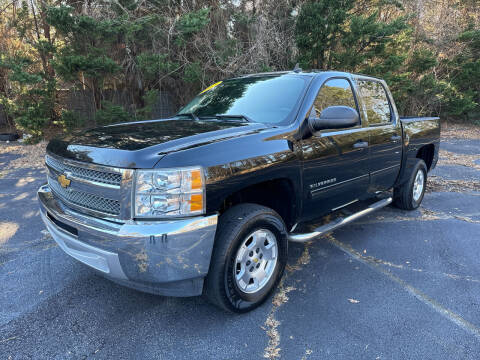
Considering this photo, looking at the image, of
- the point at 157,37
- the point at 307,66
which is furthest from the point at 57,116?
the point at 307,66

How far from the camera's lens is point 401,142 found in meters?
4.27

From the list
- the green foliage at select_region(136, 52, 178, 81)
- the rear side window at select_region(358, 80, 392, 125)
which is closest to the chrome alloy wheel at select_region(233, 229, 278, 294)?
the rear side window at select_region(358, 80, 392, 125)

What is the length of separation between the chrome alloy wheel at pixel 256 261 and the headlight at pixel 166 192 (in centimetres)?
60

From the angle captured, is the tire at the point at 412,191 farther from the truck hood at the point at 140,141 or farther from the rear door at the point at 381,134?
the truck hood at the point at 140,141

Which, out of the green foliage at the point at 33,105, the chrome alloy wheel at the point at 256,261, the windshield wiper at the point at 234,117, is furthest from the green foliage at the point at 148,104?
the chrome alloy wheel at the point at 256,261

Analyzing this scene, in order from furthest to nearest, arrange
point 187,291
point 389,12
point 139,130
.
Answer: point 389,12 → point 139,130 → point 187,291

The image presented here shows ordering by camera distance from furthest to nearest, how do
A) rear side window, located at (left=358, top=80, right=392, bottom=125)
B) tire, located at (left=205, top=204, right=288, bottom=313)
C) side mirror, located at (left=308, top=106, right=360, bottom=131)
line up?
rear side window, located at (left=358, top=80, right=392, bottom=125) → side mirror, located at (left=308, top=106, right=360, bottom=131) → tire, located at (left=205, top=204, right=288, bottom=313)

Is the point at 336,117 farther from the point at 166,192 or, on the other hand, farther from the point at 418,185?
the point at 418,185

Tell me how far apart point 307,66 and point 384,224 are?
798cm

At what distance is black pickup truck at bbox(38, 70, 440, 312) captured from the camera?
2.01 m

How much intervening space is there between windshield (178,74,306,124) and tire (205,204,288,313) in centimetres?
96

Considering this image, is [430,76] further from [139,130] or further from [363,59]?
[139,130]

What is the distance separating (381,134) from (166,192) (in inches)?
115

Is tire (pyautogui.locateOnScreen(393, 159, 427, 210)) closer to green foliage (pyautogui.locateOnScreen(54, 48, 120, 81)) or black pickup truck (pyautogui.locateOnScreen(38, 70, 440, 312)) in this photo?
black pickup truck (pyautogui.locateOnScreen(38, 70, 440, 312))
